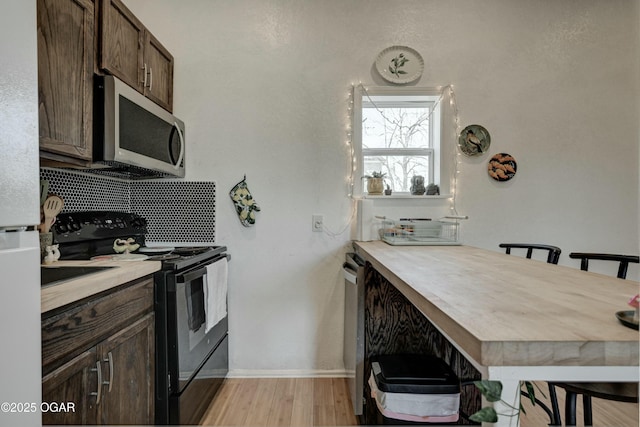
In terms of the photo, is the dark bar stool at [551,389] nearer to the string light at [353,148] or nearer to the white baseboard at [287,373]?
the string light at [353,148]

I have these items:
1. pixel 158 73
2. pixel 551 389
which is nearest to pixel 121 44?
pixel 158 73

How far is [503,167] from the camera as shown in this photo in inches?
93.4

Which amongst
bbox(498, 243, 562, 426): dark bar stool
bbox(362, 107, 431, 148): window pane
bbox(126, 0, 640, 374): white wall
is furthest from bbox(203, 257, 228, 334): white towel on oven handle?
bbox(498, 243, 562, 426): dark bar stool

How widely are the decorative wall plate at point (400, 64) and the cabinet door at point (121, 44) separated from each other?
1.52 metres

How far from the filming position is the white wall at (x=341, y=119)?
236 centimetres

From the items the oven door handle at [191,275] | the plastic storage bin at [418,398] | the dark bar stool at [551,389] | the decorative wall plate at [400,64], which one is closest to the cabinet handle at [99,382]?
the oven door handle at [191,275]

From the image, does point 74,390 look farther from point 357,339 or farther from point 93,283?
point 357,339

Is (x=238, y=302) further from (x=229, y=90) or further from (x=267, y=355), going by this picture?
(x=229, y=90)

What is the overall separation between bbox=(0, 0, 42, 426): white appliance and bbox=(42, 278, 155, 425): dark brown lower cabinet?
33cm

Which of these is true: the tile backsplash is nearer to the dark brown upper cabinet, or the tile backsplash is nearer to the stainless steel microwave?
the stainless steel microwave

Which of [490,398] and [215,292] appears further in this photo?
[215,292]

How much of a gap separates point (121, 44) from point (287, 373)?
2.24 m

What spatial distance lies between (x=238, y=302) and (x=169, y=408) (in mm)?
903

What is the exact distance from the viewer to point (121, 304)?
1274 millimetres
